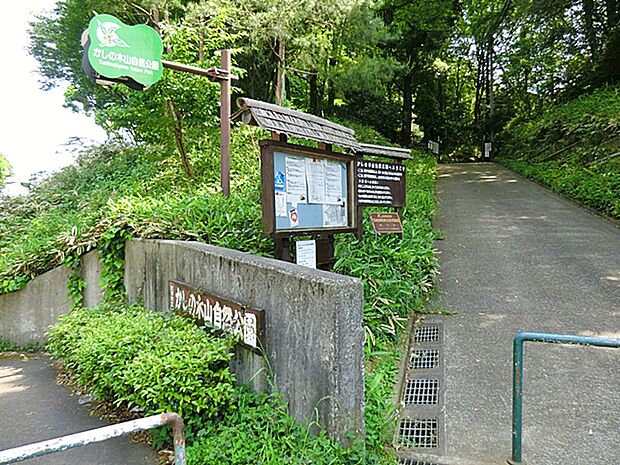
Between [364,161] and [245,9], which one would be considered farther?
[245,9]

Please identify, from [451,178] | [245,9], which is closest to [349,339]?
[245,9]

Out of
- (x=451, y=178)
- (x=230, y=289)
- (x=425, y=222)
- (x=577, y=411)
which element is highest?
(x=451, y=178)

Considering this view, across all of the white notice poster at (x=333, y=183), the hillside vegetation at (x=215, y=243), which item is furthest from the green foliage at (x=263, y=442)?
the white notice poster at (x=333, y=183)

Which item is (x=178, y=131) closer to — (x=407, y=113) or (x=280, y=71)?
(x=280, y=71)

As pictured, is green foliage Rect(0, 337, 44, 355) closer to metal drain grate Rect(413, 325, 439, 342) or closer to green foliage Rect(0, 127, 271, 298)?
green foliage Rect(0, 127, 271, 298)

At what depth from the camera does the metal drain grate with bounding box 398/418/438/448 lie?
2832 millimetres

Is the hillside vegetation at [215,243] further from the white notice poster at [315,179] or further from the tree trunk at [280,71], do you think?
the tree trunk at [280,71]

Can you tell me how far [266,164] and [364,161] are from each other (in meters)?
1.86

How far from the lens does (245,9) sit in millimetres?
10195

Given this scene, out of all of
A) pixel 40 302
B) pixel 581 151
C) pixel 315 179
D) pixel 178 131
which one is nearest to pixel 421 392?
pixel 315 179

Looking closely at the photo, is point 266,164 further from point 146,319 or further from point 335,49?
point 335,49

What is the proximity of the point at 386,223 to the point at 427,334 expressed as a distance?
1911 mm

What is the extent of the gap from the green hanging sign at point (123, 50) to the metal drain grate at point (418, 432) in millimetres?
4898

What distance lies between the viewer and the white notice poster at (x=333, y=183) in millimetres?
4777
